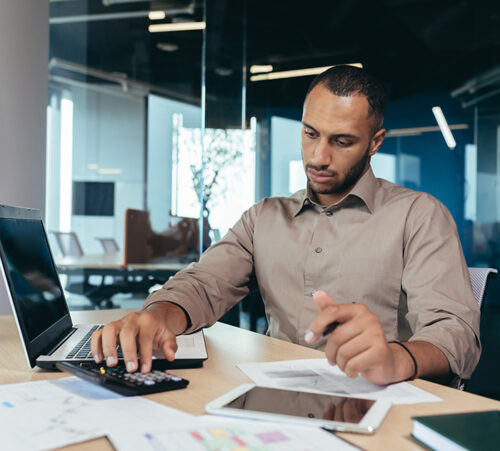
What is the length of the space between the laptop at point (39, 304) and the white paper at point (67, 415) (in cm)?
11

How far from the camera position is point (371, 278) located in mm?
1394

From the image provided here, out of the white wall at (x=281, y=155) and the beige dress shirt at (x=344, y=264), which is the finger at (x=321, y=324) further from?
the white wall at (x=281, y=155)

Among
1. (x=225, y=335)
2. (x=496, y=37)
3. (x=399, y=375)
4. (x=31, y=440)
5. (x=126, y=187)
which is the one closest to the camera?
(x=31, y=440)

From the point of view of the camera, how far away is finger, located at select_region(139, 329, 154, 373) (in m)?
0.89

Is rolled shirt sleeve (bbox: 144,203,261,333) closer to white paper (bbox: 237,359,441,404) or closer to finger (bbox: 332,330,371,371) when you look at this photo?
white paper (bbox: 237,359,441,404)

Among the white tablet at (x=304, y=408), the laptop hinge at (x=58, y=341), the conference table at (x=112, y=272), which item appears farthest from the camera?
the conference table at (x=112, y=272)

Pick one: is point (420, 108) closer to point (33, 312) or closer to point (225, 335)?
point (225, 335)

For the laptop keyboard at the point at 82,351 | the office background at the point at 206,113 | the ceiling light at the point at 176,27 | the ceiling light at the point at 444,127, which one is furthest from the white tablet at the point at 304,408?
the ceiling light at the point at 176,27

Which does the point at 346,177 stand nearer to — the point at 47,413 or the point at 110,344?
the point at 110,344

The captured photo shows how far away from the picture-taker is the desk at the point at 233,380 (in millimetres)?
668

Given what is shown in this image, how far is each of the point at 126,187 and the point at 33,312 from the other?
3779 millimetres

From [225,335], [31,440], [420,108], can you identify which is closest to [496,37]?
[420,108]

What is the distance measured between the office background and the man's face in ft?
9.59

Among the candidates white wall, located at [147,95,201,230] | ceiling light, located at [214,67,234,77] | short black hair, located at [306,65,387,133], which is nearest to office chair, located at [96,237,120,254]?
white wall, located at [147,95,201,230]
